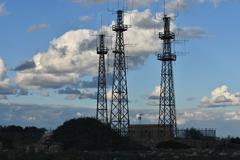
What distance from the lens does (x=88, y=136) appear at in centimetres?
6869

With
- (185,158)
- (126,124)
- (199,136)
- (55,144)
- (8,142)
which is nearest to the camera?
(185,158)

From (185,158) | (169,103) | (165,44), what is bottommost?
(185,158)

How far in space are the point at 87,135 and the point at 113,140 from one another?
10.6 ft

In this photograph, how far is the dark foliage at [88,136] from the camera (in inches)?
2639

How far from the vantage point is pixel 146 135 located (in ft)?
354

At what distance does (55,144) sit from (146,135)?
44.0 m

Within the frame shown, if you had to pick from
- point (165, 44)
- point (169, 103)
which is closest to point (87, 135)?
point (169, 103)

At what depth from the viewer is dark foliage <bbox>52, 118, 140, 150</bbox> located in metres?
67.0

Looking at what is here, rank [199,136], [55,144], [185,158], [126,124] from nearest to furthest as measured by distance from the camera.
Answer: [185,158] < [55,144] < [126,124] < [199,136]

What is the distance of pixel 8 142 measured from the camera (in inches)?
2958

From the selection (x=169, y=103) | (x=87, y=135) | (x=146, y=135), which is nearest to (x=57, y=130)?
(x=87, y=135)

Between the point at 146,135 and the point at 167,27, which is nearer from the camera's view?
the point at 167,27

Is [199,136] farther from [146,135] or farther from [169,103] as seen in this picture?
[169,103]

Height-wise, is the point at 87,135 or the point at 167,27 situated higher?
the point at 167,27
